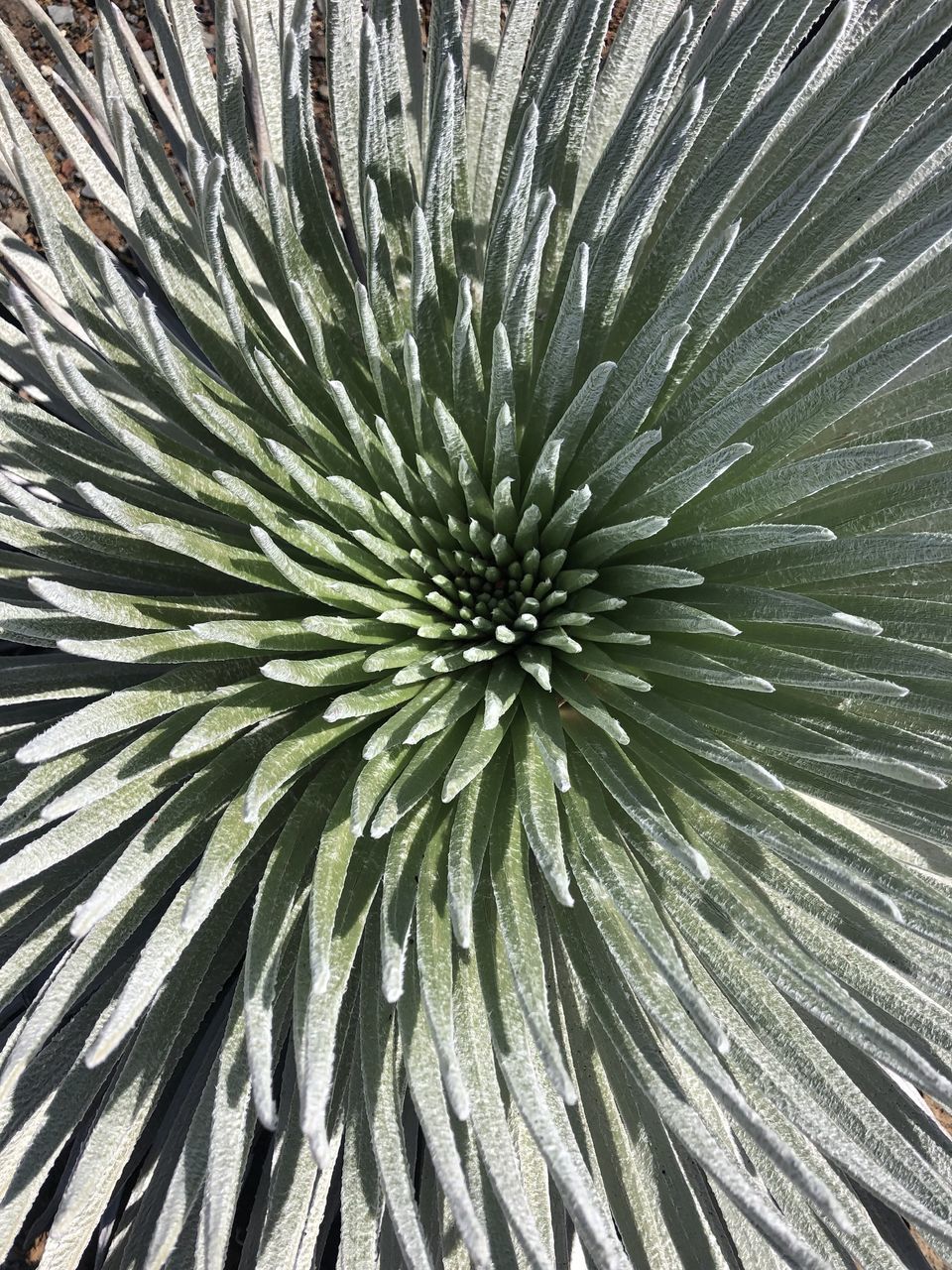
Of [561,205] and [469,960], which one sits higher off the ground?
[561,205]

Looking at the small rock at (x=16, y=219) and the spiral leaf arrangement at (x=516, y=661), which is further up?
the small rock at (x=16, y=219)

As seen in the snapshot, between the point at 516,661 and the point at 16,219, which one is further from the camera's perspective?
the point at 16,219

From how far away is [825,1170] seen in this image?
2.87ft

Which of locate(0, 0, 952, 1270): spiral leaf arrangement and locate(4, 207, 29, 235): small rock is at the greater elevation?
locate(4, 207, 29, 235): small rock

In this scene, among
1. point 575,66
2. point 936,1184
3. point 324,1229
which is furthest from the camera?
point 324,1229

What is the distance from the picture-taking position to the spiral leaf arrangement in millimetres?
799

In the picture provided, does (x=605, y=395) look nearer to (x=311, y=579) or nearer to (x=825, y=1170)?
(x=311, y=579)

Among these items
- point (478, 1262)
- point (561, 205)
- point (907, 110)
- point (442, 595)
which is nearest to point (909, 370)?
point (907, 110)

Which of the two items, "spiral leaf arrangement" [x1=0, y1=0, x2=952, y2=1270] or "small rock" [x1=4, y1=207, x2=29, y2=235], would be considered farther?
"small rock" [x1=4, y1=207, x2=29, y2=235]

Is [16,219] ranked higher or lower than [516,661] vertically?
higher

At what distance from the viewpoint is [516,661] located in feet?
3.16

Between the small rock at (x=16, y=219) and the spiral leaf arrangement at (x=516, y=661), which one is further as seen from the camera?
the small rock at (x=16, y=219)

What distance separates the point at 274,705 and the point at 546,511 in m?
0.33

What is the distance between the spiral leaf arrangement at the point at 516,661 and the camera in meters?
0.80
